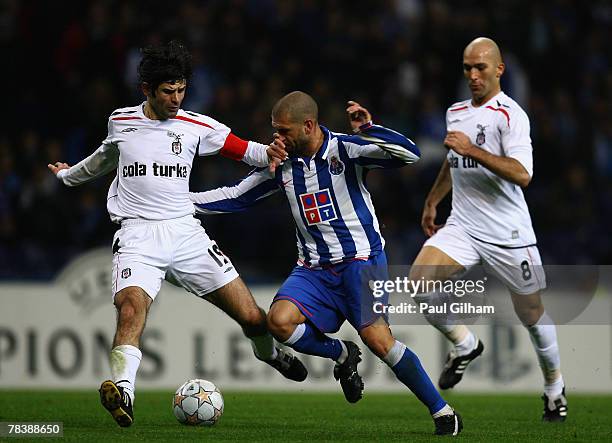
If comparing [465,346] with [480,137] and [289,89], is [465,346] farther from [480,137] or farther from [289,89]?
[289,89]

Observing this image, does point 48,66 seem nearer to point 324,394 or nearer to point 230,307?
point 324,394

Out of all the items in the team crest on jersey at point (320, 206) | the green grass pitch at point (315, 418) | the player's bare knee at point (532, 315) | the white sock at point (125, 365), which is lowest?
the green grass pitch at point (315, 418)

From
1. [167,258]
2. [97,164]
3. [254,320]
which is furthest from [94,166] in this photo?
[254,320]

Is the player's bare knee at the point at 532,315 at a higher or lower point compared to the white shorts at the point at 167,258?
lower

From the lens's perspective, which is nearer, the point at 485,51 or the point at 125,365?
the point at 125,365

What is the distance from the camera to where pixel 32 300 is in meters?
11.5

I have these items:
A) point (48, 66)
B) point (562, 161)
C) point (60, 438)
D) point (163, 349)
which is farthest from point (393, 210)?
point (60, 438)

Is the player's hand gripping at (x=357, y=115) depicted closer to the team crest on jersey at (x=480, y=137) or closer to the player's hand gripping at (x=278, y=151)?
the player's hand gripping at (x=278, y=151)

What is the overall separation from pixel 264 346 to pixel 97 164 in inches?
64.1

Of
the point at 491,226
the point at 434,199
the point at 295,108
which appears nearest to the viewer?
the point at 295,108

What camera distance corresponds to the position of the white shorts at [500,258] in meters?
8.59

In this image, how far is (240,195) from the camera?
7.96 m

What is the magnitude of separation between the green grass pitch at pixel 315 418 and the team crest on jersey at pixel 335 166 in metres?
1.60

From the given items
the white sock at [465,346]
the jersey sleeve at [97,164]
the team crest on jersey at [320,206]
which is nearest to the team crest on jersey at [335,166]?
the team crest on jersey at [320,206]
